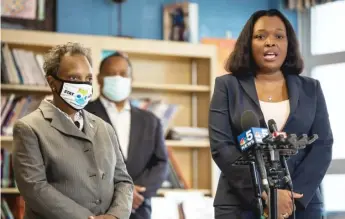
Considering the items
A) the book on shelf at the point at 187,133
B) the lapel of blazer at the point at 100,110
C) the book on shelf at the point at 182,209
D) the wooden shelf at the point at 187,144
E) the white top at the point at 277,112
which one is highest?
the white top at the point at 277,112

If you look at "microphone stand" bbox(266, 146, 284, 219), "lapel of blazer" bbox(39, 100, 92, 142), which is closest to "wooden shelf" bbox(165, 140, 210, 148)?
"lapel of blazer" bbox(39, 100, 92, 142)

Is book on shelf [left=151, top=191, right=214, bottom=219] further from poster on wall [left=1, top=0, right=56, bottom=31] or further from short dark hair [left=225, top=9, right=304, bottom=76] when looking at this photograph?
poster on wall [left=1, top=0, right=56, bottom=31]

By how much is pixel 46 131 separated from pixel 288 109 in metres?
0.79

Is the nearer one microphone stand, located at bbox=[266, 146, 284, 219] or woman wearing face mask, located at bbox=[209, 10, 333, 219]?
microphone stand, located at bbox=[266, 146, 284, 219]

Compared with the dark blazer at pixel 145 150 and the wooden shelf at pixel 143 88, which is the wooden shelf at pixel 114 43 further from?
the dark blazer at pixel 145 150

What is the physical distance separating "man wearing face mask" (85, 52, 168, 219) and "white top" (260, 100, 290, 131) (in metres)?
1.70

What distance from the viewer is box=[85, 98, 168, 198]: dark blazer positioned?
Result: 4137 mm

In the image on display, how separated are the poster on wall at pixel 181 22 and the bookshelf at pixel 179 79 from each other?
0.42ft

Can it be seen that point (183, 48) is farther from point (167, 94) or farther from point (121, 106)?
point (121, 106)

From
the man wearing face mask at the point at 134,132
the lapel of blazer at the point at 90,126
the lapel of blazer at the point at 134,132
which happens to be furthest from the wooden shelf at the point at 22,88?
the lapel of blazer at the point at 90,126

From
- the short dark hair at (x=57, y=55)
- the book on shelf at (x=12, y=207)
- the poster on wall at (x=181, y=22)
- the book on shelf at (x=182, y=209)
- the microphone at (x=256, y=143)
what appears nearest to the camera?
the microphone at (x=256, y=143)

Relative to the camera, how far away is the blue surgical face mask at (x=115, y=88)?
14.3 feet

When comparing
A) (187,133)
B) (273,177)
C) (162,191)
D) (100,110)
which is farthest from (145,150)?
(273,177)

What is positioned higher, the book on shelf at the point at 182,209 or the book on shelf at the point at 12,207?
the book on shelf at the point at 182,209
